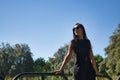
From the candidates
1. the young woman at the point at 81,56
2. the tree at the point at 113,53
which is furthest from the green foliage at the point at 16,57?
the young woman at the point at 81,56

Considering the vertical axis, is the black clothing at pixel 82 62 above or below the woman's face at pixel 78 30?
below

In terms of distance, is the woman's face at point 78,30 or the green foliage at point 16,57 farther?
the green foliage at point 16,57

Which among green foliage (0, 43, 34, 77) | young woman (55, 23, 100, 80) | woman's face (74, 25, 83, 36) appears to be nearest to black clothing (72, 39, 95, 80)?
young woman (55, 23, 100, 80)

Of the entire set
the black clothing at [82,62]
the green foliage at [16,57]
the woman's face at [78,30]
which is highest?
the green foliage at [16,57]

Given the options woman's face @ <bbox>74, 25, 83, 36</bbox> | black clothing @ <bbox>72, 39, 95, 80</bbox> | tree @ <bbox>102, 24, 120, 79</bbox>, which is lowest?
black clothing @ <bbox>72, 39, 95, 80</bbox>

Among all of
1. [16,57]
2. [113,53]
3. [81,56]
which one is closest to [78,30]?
[81,56]

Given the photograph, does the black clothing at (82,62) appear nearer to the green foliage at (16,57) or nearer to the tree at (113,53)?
the tree at (113,53)

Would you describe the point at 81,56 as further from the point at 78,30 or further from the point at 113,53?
the point at 113,53

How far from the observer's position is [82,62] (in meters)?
6.07

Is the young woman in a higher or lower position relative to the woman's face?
lower

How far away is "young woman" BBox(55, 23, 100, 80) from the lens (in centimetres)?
602

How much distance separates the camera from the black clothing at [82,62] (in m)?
6.01

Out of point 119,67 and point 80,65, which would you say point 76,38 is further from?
point 119,67

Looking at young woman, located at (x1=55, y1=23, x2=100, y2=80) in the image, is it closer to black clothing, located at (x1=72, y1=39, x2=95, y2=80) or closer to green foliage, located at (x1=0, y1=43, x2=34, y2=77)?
black clothing, located at (x1=72, y1=39, x2=95, y2=80)
